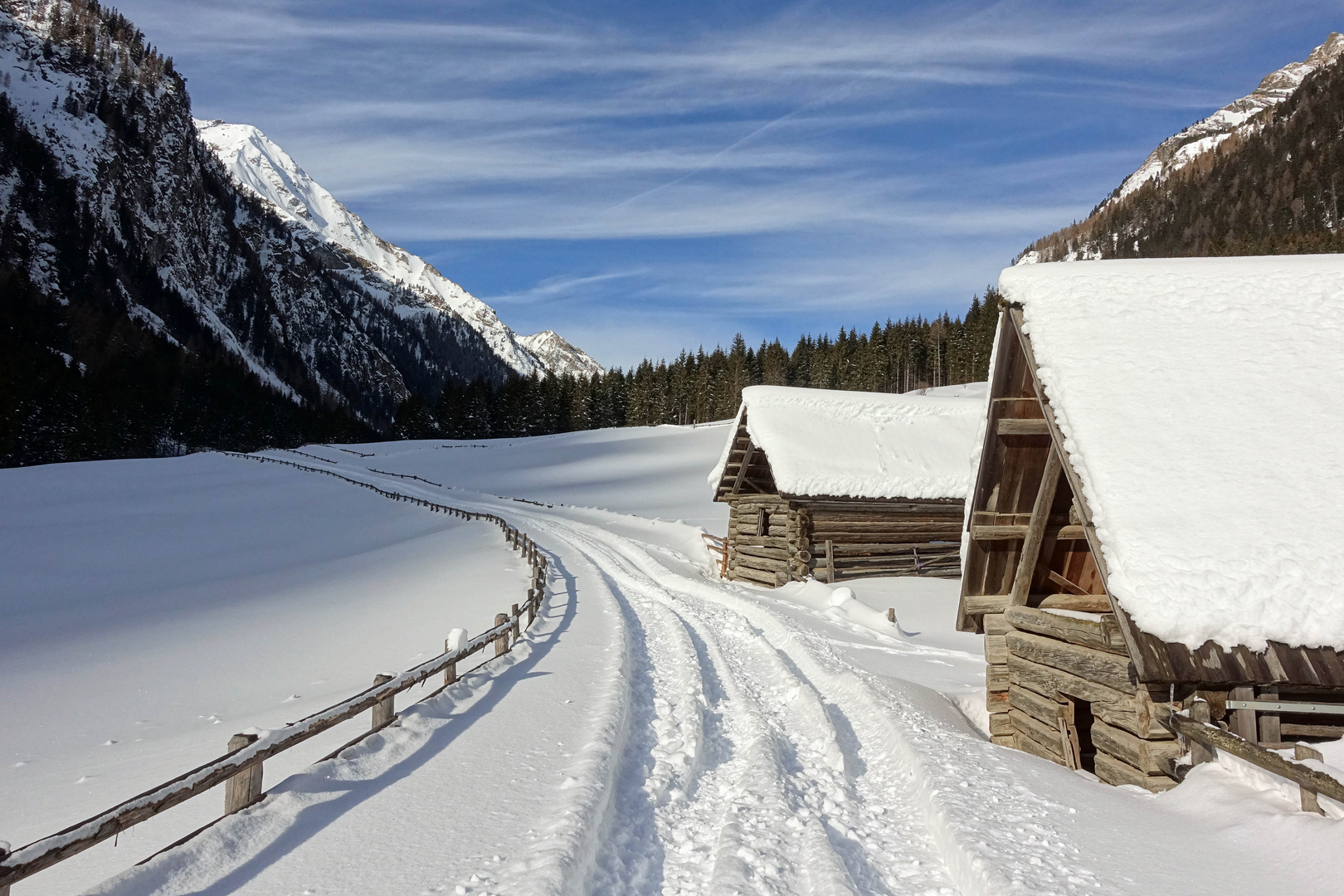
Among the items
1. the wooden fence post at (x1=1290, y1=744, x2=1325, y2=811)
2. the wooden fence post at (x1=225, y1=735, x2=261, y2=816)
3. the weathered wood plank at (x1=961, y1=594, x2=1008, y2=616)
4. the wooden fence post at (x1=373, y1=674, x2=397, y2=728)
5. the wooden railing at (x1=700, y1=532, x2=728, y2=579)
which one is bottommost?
the wooden railing at (x1=700, y1=532, x2=728, y2=579)

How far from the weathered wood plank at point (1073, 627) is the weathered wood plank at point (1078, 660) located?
7cm

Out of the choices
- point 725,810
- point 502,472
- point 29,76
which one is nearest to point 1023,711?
point 725,810

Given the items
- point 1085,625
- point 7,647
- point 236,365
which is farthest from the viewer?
point 236,365

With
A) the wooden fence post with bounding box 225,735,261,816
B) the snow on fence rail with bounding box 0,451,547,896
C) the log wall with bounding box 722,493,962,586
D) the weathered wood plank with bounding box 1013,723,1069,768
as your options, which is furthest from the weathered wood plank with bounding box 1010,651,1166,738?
the log wall with bounding box 722,493,962,586

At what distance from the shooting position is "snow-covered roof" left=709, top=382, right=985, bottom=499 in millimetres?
22547

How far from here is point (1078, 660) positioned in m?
8.03

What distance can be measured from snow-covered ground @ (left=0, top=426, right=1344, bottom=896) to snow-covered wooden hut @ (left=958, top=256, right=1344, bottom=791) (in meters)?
0.77

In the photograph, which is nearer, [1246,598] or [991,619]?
[1246,598]

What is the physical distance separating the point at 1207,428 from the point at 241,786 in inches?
348

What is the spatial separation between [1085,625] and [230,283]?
227 metres

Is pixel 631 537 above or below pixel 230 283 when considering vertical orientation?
below

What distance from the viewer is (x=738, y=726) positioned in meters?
8.47

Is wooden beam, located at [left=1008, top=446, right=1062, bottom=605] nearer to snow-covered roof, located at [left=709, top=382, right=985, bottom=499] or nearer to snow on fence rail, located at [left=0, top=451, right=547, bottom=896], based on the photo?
snow on fence rail, located at [left=0, top=451, right=547, bottom=896]

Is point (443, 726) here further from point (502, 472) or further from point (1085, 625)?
point (502, 472)
